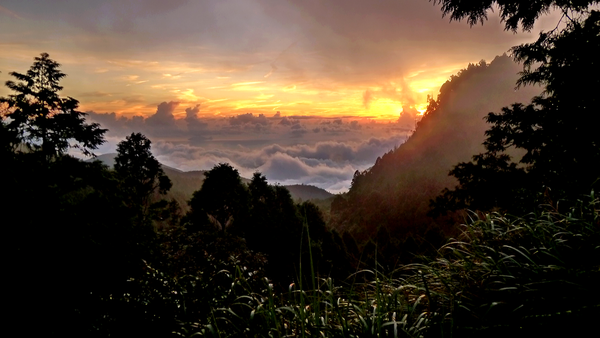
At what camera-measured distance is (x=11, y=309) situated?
21.5 ft

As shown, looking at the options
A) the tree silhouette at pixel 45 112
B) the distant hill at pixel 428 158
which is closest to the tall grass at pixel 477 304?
the tree silhouette at pixel 45 112

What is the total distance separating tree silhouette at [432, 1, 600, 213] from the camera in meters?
7.34

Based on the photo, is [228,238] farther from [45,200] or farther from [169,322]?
[169,322]

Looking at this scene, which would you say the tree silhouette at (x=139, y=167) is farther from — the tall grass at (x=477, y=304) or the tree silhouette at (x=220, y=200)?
the tall grass at (x=477, y=304)

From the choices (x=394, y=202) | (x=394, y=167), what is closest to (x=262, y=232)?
(x=394, y=202)

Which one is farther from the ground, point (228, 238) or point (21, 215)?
point (21, 215)

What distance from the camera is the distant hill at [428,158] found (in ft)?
282

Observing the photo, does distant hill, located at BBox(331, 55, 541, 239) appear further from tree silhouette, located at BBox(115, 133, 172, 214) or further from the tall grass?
the tall grass

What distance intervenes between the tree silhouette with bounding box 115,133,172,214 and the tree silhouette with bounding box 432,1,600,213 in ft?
78.7

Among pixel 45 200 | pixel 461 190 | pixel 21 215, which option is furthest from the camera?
pixel 461 190

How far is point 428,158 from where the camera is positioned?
14062cm

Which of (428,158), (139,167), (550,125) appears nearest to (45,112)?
(139,167)

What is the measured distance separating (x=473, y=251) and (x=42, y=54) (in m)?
25.0

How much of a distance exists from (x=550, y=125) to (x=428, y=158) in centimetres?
13930
